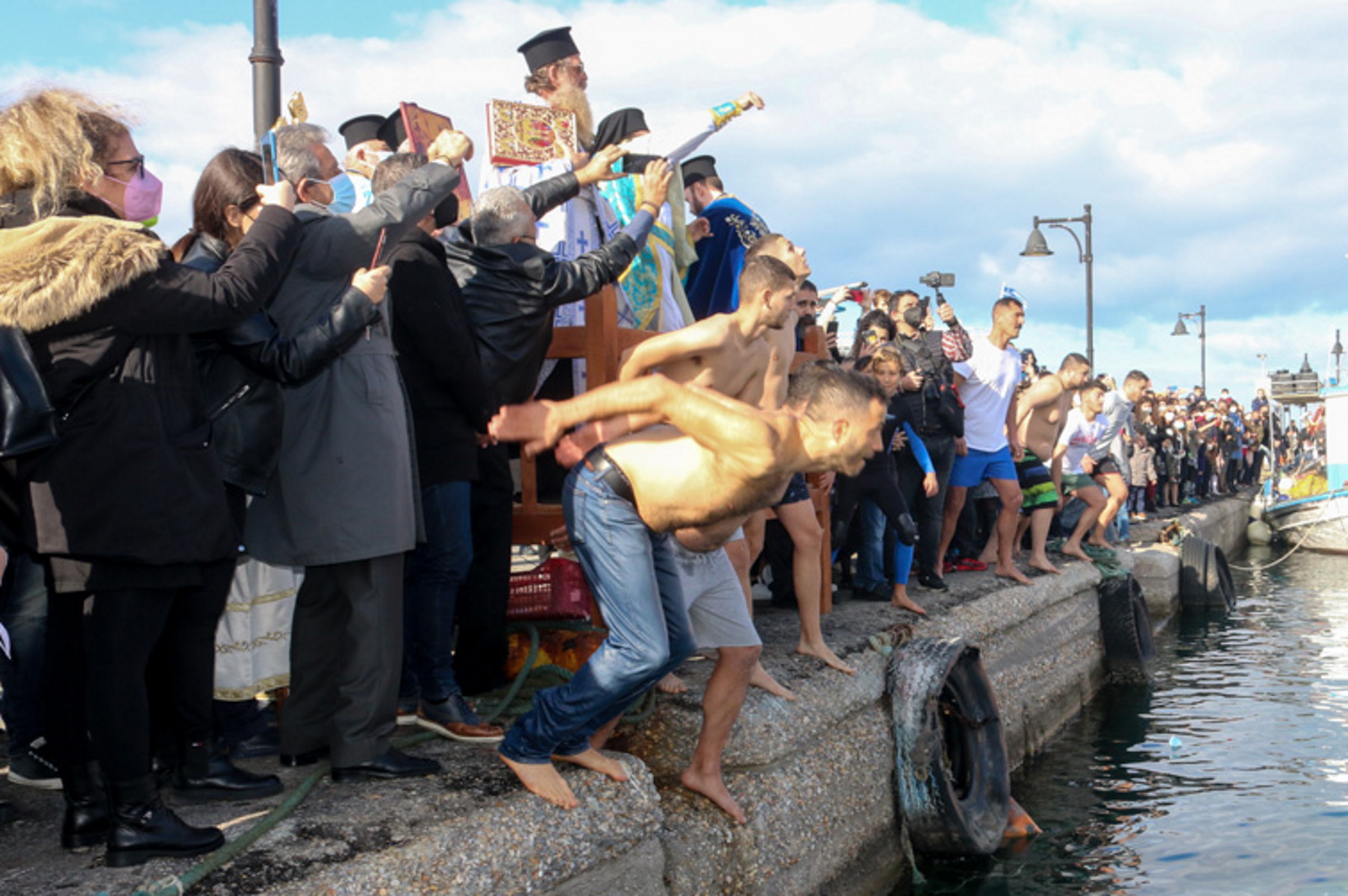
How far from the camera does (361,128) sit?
261 inches

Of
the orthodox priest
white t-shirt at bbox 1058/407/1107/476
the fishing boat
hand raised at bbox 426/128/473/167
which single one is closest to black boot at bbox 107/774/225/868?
hand raised at bbox 426/128/473/167

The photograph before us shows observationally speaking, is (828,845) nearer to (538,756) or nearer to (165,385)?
(538,756)

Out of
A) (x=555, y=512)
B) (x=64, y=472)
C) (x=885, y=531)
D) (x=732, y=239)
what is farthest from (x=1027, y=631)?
(x=64, y=472)

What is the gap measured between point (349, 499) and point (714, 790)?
67.2 inches

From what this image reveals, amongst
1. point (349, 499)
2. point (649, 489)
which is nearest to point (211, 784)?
point (349, 499)

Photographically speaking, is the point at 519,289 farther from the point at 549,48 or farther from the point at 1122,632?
the point at 1122,632

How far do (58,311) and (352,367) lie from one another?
0.98m

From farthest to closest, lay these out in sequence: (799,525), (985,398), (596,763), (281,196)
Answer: (985,398)
(799,525)
(596,763)
(281,196)

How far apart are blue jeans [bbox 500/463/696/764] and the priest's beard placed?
7.63ft

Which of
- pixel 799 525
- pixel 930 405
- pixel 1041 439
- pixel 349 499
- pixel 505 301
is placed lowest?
pixel 799 525

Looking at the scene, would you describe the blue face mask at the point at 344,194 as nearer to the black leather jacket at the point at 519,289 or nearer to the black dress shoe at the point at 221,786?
the black leather jacket at the point at 519,289

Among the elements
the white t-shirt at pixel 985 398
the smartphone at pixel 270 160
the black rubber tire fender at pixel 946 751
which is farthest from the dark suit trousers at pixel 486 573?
the white t-shirt at pixel 985 398

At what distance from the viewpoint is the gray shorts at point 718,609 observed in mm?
4418

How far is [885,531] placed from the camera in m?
8.05
